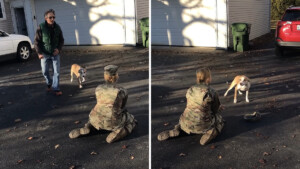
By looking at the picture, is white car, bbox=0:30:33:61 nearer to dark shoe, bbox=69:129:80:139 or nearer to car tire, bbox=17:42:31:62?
car tire, bbox=17:42:31:62

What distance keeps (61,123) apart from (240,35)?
9.58 m

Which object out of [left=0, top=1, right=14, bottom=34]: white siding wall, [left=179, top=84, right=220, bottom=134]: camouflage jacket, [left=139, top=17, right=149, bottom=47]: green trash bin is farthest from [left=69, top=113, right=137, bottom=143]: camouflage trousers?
[left=0, top=1, right=14, bottom=34]: white siding wall

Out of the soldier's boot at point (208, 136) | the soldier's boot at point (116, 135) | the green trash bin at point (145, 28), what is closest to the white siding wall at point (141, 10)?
the green trash bin at point (145, 28)

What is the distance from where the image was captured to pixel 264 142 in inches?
189

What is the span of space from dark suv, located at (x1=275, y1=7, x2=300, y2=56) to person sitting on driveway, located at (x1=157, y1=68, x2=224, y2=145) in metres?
7.13

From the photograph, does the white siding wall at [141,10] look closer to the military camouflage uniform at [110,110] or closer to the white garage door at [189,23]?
the white garage door at [189,23]

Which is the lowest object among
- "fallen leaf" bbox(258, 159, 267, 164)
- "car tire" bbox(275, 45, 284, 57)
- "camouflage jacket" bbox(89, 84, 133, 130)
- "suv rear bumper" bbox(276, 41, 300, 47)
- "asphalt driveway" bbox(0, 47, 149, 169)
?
"fallen leaf" bbox(258, 159, 267, 164)

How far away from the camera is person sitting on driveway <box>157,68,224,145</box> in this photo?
471 centimetres

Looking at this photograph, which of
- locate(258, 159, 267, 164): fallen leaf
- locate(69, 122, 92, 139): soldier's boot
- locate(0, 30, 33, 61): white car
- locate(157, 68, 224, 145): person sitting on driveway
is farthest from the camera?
locate(0, 30, 33, 61): white car

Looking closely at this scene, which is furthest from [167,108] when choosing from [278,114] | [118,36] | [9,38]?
[118,36]

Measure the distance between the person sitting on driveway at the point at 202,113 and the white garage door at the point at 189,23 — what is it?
970cm

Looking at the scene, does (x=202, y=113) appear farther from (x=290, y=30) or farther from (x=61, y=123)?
(x=290, y=30)

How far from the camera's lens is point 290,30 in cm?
1062

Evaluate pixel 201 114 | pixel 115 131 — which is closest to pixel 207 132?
pixel 201 114
